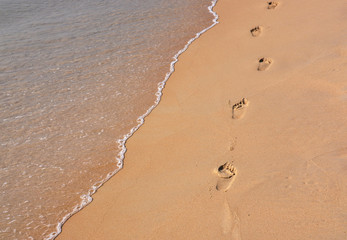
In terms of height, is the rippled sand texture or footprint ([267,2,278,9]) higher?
the rippled sand texture

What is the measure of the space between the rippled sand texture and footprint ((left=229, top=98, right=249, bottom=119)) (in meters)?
1.40

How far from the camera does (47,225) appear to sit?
3.99 m

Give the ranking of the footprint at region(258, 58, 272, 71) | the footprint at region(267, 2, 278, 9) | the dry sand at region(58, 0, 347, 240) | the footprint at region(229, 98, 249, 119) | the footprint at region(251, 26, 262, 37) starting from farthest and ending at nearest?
the footprint at region(267, 2, 278, 9), the footprint at region(251, 26, 262, 37), the footprint at region(258, 58, 272, 71), the footprint at region(229, 98, 249, 119), the dry sand at region(58, 0, 347, 240)

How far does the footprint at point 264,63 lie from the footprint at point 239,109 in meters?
1.05

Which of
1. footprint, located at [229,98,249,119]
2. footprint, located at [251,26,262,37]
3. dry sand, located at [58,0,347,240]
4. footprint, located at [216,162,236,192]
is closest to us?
dry sand, located at [58,0,347,240]

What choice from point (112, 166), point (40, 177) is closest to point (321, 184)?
point (112, 166)

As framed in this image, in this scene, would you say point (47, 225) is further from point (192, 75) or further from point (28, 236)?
point (192, 75)

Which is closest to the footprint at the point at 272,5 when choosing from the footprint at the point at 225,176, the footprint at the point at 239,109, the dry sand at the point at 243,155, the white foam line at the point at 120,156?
the dry sand at the point at 243,155

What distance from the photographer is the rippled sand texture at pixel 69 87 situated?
4.43m

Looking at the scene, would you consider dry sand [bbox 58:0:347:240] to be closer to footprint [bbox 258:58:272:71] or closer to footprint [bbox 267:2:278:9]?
footprint [bbox 258:58:272:71]

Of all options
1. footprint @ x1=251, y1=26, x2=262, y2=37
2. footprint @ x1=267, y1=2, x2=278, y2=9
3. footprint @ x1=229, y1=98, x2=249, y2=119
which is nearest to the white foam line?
footprint @ x1=229, y1=98, x2=249, y2=119

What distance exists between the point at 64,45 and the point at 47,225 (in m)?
4.77

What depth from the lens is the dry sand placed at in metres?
3.48

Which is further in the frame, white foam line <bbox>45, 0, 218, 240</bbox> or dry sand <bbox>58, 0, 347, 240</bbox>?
white foam line <bbox>45, 0, 218, 240</bbox>
